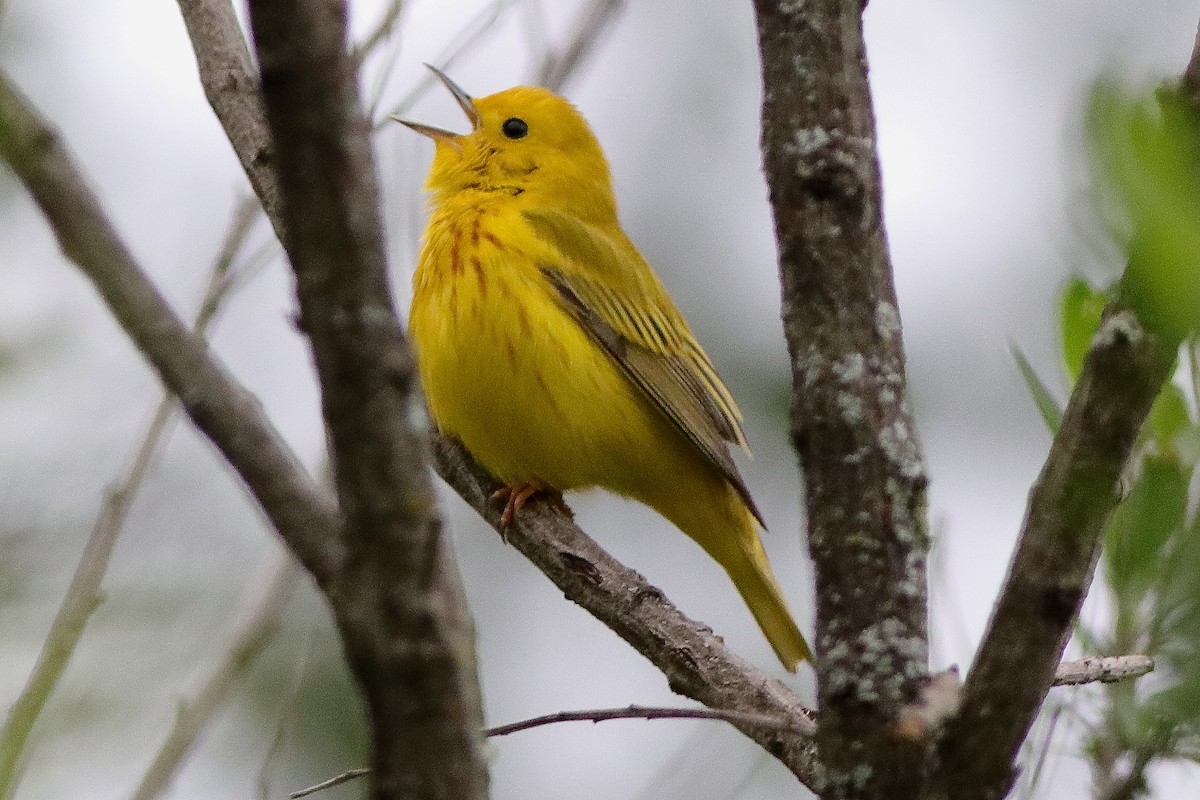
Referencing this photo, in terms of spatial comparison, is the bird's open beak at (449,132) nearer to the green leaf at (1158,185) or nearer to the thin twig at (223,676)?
the thin twig at (223,676)

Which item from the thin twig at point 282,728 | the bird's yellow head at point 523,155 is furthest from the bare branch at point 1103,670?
the bird's yellow head at point 523,155

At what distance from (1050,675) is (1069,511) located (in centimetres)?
26

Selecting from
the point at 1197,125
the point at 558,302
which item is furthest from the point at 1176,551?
the point at 558,302

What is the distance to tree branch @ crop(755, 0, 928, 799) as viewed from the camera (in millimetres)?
2266

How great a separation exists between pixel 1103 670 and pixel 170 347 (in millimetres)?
1860

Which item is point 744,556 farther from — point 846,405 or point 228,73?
point 846,405

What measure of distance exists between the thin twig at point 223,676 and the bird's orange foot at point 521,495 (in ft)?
3.67

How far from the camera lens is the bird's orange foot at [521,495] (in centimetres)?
465

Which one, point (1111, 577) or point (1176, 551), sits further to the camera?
point (1111, 577)

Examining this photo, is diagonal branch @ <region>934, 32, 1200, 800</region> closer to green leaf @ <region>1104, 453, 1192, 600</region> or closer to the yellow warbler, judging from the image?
green leaf @ <region>1104, 453, 1192, 600</region>

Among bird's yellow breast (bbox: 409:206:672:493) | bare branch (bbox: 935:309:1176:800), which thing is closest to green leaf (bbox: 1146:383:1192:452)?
bare branch (bbox: 935:309:1176:800)

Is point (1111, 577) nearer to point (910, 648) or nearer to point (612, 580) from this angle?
point (910, 648)

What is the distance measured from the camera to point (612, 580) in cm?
388

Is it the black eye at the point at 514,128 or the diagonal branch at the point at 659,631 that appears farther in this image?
the black eye at the point at 514,128
